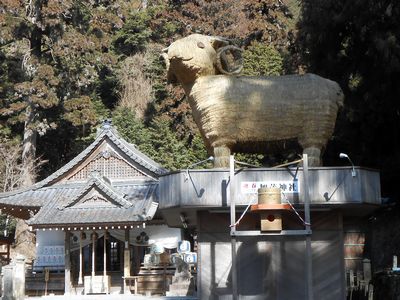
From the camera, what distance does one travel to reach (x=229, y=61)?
13.4 metres

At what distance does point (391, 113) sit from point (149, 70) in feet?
69.5

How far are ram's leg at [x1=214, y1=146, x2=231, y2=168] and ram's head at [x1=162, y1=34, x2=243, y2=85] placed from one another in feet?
4.78

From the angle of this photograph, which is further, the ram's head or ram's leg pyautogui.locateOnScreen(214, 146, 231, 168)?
the ram's head

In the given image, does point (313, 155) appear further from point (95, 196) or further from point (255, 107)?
point (95, 196)

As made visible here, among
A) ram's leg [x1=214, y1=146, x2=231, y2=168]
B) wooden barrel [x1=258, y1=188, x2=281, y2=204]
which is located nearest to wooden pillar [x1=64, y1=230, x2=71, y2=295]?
ram's leg [x1=214, y1=146, x2=231, y2=168]

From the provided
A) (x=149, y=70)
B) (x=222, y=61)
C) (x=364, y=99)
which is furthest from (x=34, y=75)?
(x=222, y=61)

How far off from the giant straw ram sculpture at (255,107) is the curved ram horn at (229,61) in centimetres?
43

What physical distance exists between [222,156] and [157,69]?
89.0 ft

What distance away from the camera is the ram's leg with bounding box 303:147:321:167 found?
12180 millimetres

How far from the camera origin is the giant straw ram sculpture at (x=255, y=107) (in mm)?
12266

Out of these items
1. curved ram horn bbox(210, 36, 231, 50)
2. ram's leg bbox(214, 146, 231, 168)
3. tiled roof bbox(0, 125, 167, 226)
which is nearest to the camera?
ram's leg bbox(214, 146, 231, 168)

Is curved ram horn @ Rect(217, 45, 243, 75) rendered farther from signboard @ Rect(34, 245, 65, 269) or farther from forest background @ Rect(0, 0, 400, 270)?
signboard @ Rect(34, 245, 65, 269)

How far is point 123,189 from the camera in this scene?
82.8ft

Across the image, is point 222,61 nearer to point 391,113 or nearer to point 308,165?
point 308,165
